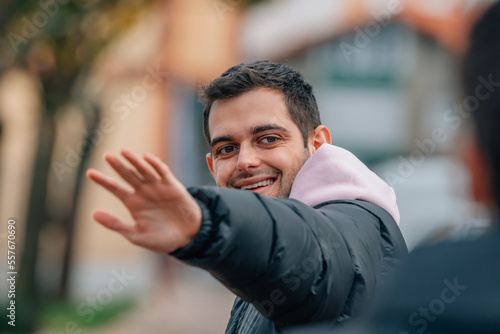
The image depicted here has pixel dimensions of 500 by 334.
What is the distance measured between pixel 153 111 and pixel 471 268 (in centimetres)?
1639

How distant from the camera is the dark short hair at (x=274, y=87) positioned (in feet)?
8.54

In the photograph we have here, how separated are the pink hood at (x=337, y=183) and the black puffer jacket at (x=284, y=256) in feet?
0.79

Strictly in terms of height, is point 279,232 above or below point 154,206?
below

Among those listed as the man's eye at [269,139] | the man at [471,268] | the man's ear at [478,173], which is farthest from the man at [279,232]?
the man's ear at [478,173]

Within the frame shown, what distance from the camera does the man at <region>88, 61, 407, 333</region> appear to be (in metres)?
1.62

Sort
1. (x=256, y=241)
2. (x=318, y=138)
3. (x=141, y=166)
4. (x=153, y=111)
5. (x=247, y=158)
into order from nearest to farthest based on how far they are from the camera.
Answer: (x=141, y=166), (x=256, y=241), (x=247, y=158), (x=318, y=138), (x=153, y=111)

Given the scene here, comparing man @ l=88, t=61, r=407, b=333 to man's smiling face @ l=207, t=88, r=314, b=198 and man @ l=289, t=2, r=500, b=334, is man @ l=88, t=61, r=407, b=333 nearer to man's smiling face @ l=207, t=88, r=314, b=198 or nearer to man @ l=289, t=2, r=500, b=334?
man's smiling face @ l=207, t=88, r=314, b=198

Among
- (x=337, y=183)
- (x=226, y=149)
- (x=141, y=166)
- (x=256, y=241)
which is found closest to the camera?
(x=141, y=166)

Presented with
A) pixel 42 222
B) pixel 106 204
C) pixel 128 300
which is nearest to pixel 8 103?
pixel 106 204

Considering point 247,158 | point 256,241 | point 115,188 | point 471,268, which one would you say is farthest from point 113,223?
point 247,158

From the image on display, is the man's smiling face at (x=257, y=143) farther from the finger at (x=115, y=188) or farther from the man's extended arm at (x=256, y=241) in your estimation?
the finger at (x=115, y=188)

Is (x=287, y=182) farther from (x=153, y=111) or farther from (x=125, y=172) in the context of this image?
(x=153, y=111)

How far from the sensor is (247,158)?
8.21 ft

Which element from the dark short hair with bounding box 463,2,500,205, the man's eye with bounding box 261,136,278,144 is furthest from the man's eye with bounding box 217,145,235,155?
the dark short hair with bounding box 463,2,500,205
